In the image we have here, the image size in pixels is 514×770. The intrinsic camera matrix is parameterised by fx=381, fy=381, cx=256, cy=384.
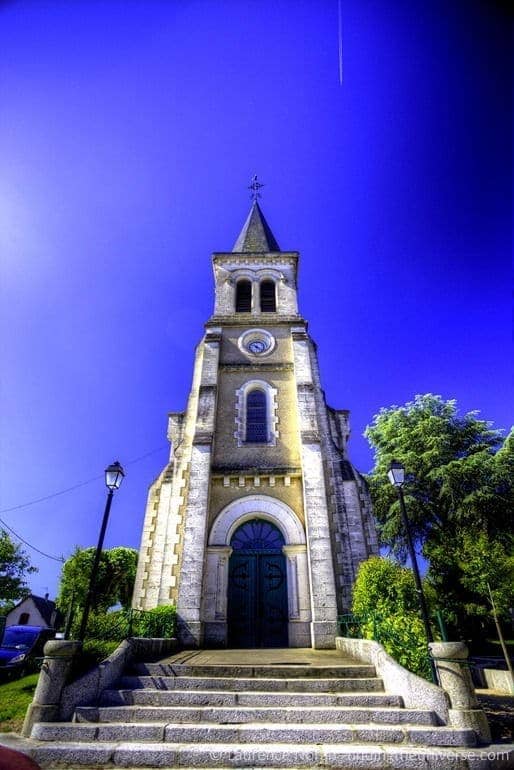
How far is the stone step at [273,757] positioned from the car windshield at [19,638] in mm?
8795

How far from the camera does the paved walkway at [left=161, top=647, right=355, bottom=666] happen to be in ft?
25.1

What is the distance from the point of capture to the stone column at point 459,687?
5.24 metres

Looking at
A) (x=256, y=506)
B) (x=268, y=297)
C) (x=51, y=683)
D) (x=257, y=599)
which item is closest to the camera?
(x=51, y=683)

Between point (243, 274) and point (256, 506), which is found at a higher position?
point (243, 274)

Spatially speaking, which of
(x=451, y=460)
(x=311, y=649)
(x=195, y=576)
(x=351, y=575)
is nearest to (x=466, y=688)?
(x=311, y=649)

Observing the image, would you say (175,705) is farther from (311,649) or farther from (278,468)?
(278,468)

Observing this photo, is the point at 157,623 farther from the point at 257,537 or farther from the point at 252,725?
the point at 252,725

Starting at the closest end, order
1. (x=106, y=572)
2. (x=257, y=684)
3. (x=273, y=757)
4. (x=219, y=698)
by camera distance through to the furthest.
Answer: (x=273, y=757) → (x=219, y=698) → (x=257, y=684) → (x=106, y=572)

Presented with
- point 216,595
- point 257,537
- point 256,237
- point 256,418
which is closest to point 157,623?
point 216,595

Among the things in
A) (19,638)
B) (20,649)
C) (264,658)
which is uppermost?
(19,638)

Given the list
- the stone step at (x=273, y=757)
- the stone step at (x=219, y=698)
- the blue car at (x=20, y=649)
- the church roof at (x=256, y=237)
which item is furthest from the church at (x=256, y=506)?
the church roof at (x=256, y=237)

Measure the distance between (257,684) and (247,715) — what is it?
3.43ft

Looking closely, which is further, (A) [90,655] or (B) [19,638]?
(B) [19,638]

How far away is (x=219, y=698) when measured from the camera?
19.9 feet
